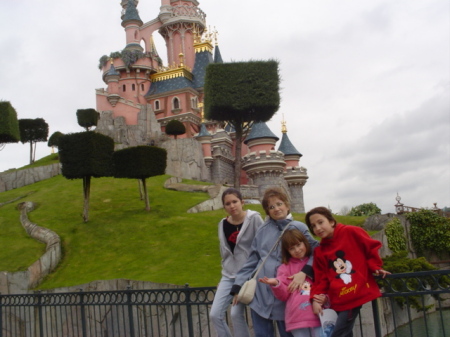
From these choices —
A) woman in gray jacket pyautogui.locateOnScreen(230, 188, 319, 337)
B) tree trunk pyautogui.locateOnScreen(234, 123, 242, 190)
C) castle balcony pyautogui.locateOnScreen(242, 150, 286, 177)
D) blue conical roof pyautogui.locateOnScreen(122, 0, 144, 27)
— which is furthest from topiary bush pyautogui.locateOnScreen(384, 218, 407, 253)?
blue conical roof pyautogui.locateOnScreen(122, 0, 144, 27)

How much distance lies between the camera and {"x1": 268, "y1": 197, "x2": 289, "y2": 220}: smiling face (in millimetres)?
5387

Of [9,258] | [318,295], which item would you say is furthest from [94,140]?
[318,295]

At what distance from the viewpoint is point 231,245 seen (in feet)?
19.5

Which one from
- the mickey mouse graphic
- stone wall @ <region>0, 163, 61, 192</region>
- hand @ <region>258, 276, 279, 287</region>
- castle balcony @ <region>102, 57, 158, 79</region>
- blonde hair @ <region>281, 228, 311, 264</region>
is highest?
castle balcony @ <region>102, 57, 158, 79</region>

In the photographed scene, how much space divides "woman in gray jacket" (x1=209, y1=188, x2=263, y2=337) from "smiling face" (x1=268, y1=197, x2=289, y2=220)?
43 cm

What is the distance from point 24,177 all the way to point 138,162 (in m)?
18.2

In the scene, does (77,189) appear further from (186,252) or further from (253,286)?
(253,286)

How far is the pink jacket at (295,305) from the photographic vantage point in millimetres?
4848

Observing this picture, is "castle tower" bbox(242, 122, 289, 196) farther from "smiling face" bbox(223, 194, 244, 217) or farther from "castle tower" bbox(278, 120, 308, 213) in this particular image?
"smiling face" bbox(223, 194, 244, 217)

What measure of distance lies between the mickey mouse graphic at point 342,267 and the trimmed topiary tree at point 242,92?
24.4 meters

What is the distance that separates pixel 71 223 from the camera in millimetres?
23078

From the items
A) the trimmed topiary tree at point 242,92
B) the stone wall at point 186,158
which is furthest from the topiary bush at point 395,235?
the stone wall at point 186,158

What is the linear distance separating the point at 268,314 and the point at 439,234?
21879 millimetres

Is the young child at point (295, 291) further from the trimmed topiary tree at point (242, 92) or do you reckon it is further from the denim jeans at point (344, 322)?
the trimmed topiary tree at point (242, 92)
